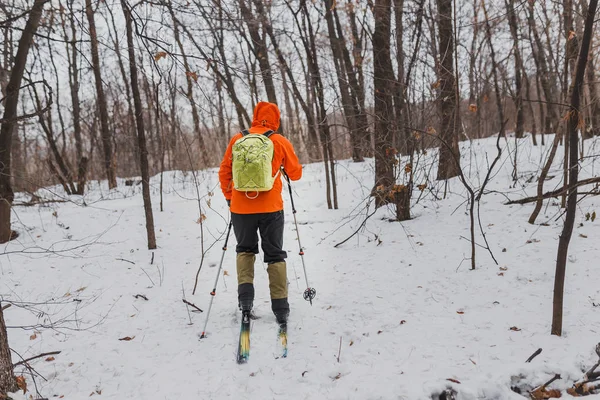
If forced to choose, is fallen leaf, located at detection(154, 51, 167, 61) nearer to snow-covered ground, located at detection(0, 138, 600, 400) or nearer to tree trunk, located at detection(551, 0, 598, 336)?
snow-covered ground, located at detection(0, 138, 600, 400)

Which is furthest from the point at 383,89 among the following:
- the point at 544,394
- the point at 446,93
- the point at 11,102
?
the point at 11,102

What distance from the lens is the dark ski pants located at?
3.55 metres

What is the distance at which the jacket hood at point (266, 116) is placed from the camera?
3.79 m

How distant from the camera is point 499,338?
9.76ft

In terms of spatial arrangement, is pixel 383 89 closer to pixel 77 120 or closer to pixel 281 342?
pixel 281 342

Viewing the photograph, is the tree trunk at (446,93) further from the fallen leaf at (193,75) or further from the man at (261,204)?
the fallen leaf at (193,75)

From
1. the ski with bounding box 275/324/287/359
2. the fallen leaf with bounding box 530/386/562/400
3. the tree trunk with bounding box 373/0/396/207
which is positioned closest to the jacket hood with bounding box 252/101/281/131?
the ski with bounding box 275/324/287/359

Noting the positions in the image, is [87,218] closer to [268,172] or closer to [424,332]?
[268,172]

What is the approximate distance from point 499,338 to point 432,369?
72 cm

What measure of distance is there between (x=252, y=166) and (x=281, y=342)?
5.34 ft

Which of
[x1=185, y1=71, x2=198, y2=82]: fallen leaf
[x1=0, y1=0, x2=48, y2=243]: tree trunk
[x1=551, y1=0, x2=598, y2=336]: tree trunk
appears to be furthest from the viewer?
[x1=0, y1=0, x2=48, y2=243]: tree trunk

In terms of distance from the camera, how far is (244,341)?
10.5 feet

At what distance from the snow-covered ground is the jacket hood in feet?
6.45

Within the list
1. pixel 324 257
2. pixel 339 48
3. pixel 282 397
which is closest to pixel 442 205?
pixel 324 257
